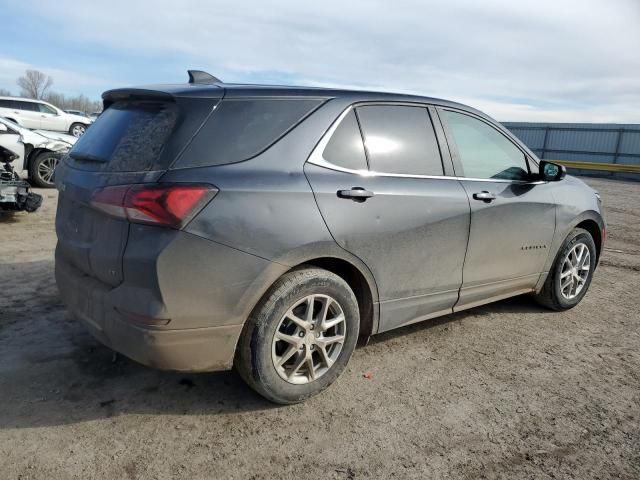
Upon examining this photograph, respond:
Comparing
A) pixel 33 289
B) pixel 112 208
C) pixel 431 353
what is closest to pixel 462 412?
pixel 431 353

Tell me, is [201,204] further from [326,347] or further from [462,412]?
[462,412]

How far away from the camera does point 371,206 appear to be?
303cm


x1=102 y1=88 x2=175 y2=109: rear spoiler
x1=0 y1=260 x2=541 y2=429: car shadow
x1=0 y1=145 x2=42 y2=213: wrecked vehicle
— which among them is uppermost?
x1=102 y1=88 x2=175 y2=109: rear spoiler

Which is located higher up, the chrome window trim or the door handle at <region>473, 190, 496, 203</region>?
the chrome window trim

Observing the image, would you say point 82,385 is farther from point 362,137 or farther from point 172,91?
point 362,137

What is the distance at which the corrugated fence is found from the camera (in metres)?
25.8

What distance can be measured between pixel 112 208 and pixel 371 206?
143 cm

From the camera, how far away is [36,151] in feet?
30.7

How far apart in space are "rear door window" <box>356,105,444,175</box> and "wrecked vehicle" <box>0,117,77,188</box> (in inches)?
295

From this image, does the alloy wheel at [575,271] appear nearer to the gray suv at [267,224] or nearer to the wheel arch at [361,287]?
the gray suv at [267,224]

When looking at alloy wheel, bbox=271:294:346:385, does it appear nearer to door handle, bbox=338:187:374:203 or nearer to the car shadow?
the car shadow

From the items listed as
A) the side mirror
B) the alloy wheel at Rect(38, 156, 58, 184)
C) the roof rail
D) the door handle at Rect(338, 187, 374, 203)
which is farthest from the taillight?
the alloy wheel at Rect(38, 156, 58, 184)

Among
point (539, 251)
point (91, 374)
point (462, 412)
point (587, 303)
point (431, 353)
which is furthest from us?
point (587, 303)

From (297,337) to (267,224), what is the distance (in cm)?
69
